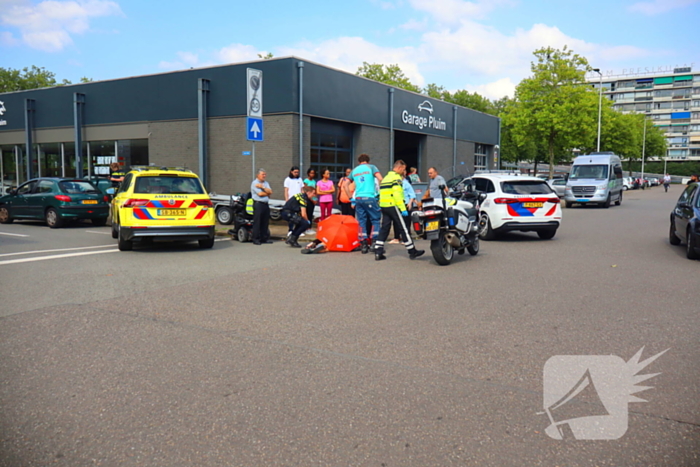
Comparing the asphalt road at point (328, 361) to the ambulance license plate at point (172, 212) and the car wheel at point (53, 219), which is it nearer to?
the ambulance license plate at point (172, 212)

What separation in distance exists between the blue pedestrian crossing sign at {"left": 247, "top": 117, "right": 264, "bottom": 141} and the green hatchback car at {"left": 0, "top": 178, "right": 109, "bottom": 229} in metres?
6.22

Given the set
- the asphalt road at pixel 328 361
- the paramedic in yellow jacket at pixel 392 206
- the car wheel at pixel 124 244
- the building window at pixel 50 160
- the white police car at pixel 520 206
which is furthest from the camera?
the building window at pixel 50 160

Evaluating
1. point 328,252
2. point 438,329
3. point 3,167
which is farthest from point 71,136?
point 438,329

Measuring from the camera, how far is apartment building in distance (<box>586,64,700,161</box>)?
120m

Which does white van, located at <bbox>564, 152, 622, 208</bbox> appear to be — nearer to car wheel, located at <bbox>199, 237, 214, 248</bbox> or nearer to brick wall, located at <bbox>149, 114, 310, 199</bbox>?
brick wall, located at <bbox>149, 114, 310, 199</bbox>

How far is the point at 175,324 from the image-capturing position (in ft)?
19.9

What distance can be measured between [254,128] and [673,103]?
130902 millimetres

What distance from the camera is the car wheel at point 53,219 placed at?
17188mm

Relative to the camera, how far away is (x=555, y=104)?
128ft

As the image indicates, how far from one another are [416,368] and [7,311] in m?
4.77

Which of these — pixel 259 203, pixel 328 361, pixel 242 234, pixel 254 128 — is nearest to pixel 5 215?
pixel 242 234

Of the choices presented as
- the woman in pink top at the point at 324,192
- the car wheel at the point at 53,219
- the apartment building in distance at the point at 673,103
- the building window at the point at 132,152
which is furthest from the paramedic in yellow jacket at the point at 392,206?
the apartment building in distance at the point at 673,103

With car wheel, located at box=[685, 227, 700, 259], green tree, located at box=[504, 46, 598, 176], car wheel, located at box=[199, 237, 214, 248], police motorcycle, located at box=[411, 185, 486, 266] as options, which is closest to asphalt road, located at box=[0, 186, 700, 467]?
police motorcycle, located at box=[411, 185, 486, 266]

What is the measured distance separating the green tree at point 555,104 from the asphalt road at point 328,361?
100 feet
